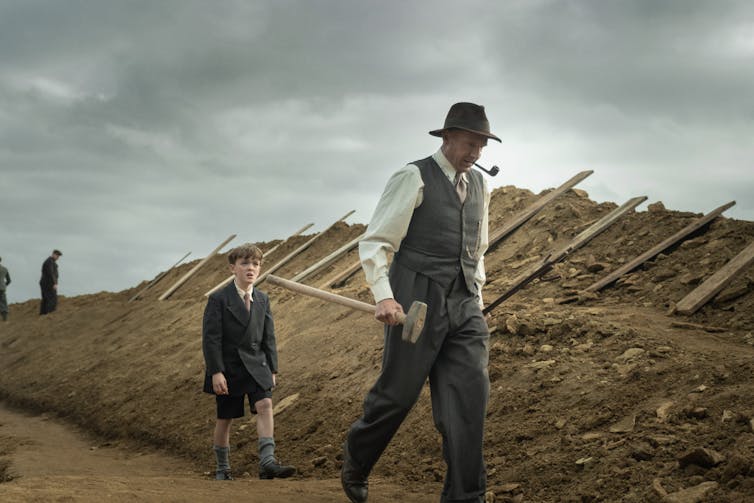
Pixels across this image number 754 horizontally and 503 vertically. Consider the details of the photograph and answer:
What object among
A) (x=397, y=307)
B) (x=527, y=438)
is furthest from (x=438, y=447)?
(x=397, y=307)

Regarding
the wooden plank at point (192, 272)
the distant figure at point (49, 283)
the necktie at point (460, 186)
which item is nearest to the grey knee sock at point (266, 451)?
the necktie at point (460, 186)

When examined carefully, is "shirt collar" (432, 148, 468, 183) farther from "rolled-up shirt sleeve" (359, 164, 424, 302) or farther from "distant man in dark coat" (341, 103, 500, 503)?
A: "rolled-up shirt sleeve" (359, 164, 424, 302)

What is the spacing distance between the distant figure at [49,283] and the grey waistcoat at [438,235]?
1763cm

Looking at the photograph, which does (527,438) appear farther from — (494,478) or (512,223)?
(512,223)

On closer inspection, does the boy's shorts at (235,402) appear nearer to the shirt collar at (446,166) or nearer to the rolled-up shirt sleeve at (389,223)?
the rolled-up shirt sleeve at (389,223)

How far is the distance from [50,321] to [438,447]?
51.9 feet

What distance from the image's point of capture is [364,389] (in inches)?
290

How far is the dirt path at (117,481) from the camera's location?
4.27 m

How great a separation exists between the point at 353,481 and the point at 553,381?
2208 millimetres

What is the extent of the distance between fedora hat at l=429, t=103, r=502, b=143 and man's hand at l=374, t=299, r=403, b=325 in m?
1.03

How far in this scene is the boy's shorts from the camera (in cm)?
586

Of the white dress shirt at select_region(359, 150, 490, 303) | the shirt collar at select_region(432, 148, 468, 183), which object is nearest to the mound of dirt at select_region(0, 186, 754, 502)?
the white dress shirt at select_region(359, 150, 490, 303)

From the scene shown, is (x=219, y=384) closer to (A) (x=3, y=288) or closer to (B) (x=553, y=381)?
(B) (x=553, y=381)

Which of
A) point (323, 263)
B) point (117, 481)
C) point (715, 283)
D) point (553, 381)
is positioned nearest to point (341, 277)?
point (323, 263)
